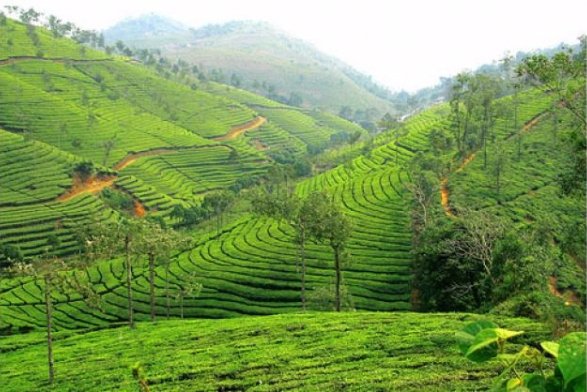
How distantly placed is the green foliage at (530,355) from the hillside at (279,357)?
14.2m

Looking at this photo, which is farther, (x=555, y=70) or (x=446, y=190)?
(x=446, y=190)

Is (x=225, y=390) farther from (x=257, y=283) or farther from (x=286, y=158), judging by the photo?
(x=286, y=158)

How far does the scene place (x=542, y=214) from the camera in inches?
1885

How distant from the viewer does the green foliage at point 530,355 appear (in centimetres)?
178

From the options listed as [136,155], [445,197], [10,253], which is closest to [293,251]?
[445,197]

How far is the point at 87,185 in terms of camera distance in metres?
82.4

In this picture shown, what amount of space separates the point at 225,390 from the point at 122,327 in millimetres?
19093

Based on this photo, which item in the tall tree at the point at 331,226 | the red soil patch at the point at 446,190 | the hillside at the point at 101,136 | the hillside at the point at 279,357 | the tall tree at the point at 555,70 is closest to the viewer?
the hillside at the point at 279,357

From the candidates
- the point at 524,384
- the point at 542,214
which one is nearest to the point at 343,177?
the point at 542,214

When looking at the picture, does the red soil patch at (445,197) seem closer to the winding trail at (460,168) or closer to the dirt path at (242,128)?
the winding trail at (460,168)

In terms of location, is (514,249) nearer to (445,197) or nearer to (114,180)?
(445,197)

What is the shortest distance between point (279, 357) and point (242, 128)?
4501 inches

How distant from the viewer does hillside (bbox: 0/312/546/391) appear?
18.0 meters

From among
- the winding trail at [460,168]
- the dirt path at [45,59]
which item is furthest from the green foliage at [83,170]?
the winding trail at [460,168]
